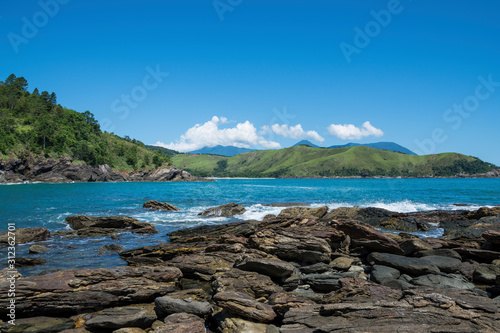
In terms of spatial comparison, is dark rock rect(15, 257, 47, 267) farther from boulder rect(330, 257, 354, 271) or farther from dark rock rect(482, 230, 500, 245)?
dark rock rect(482, 230, 500, 245)

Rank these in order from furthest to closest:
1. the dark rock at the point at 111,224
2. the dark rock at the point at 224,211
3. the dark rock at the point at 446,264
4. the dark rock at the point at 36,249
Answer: the dark rock at the point at 224,211
the dark rock at the point at 111,224
the dark rock at the point at 36,249
the dark rock at the point at 446,264

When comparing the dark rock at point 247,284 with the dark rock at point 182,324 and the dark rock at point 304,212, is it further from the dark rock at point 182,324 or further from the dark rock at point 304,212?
the dark rock at point 304,212

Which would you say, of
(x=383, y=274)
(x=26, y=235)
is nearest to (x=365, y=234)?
(x=383, y=274)

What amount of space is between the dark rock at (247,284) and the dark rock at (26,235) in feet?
56.0

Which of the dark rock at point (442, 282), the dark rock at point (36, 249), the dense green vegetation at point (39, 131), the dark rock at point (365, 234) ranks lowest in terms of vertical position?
the dark rock at point (36, 249)

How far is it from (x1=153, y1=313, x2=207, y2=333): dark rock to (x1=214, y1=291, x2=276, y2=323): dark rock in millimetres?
889

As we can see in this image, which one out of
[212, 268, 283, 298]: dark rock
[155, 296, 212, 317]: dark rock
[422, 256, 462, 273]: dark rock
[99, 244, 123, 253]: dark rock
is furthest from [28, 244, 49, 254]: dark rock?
[422, 256, 462, 273]: dark rock

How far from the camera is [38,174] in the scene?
132 meters

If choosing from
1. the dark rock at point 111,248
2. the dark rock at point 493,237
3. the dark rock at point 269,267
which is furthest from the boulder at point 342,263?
the dark rock at point 111,248

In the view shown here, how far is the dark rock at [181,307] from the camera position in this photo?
8.66 meters

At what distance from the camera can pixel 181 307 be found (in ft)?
28.7

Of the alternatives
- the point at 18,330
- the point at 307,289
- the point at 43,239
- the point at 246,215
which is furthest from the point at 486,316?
the point at 246,215

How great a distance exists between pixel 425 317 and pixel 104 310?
9.19 metres

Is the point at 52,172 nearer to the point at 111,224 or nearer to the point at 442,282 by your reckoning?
the point at 111,224
